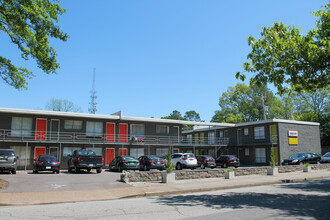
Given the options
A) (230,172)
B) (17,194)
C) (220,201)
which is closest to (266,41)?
(220,201)

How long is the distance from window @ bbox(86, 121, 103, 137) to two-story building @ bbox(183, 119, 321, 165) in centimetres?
1106

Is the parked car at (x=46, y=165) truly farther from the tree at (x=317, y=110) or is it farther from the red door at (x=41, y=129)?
the tree at (x=317, y=110)

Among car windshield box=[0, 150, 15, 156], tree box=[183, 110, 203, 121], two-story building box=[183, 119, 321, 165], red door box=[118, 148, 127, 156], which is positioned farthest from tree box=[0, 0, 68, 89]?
tree box=[183, 110, 203, 121]

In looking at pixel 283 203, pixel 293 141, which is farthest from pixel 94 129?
pixel 293 141

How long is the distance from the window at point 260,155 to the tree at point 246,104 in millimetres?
24140

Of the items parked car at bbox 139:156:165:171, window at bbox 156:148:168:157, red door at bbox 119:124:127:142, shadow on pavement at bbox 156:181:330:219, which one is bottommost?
shadow on pavement at bbox 156:181:330:219

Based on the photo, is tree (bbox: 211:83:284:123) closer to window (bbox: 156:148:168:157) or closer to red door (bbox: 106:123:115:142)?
window (bbox: 156:148:168:157)

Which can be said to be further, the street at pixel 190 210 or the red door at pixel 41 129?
the red door at pixel 41 129

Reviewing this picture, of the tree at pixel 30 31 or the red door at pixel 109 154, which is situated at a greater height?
the tree at pixel 30 31

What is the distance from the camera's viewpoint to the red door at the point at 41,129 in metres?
27.3

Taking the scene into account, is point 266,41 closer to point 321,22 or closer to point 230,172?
point 321,22

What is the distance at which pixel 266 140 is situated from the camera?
3556cm

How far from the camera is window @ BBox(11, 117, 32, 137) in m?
26.4

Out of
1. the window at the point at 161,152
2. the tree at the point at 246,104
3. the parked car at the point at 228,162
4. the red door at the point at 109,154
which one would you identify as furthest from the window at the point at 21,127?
the tree at the point at 246,104
